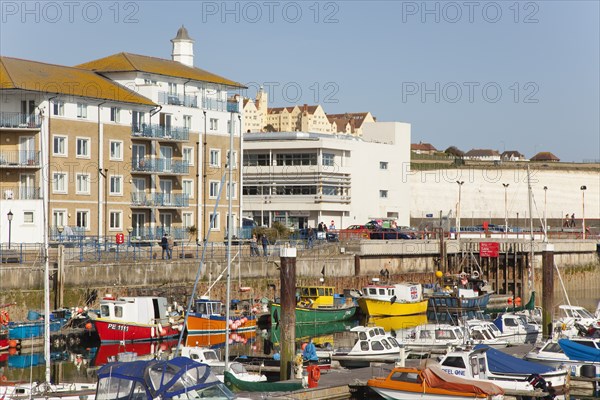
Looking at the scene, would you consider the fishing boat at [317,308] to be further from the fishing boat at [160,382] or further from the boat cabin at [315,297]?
the fishing boat at [160,382]

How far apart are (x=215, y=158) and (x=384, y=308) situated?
2528 cm

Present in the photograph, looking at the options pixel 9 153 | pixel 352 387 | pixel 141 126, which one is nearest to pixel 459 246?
pixel 141 126

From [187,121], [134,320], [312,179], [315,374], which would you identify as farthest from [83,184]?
[315,374]

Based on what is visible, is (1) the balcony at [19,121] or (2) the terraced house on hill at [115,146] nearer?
(1) the balcony at [19,121]

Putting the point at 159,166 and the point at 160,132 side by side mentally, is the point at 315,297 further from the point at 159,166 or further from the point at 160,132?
the point at 160,132

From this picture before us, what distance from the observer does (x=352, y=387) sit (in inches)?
1531

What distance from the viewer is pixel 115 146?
79.4 meters

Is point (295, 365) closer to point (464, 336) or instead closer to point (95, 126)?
point (464, 336)

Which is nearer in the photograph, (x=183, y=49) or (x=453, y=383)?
(x=453, y=383)

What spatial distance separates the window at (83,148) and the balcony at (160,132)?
4.65 m

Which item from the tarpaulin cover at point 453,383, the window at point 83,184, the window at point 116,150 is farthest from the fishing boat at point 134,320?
the window at point 116,150

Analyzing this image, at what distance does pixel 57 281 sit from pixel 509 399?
1157 inches

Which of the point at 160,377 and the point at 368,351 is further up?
the point at 160,377

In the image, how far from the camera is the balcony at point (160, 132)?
266ft
